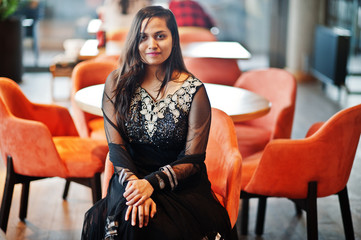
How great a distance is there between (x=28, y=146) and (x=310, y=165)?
57.5 inches

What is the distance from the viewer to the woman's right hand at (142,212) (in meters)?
2.08

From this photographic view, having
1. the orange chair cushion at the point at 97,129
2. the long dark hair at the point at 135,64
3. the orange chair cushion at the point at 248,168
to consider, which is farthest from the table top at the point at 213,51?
the long dark hair at the point at 135,64

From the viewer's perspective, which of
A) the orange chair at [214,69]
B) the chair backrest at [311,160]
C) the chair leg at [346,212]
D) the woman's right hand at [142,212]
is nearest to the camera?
the woman's right hand at [142,212]

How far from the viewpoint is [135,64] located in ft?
8.11

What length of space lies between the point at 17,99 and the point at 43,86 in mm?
4564

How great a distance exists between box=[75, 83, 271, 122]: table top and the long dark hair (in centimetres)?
63

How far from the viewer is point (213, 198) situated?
235 cm

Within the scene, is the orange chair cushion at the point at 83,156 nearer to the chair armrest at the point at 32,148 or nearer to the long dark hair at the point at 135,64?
the chair armrest at the point at 32,148

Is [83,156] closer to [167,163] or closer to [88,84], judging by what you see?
[167,163]

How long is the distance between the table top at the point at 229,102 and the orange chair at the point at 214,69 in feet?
3.21

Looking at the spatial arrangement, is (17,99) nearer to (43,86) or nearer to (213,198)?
(213,198)

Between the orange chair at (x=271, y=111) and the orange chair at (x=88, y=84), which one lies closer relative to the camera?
the orange chair at (x=271, y=111)

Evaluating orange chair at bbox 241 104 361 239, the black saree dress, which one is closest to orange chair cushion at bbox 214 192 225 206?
the black saree dress

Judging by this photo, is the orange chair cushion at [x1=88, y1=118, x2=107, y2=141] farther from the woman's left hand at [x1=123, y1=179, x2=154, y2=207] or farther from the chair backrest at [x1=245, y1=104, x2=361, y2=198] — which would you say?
the woman's left hand at [x1=123, y1=179, x2=154, y2=207]
